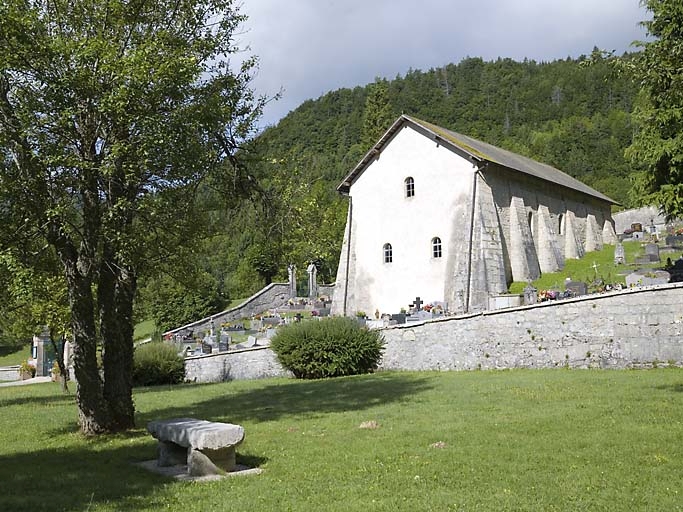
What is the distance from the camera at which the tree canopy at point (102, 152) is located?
9.52 meters

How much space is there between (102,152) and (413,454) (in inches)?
266

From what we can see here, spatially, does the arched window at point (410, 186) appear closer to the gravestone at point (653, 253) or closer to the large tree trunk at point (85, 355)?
the gravestone at point (653, 253)

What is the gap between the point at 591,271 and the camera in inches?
1259

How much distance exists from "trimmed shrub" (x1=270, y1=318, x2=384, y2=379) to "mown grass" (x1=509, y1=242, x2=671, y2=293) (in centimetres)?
1017

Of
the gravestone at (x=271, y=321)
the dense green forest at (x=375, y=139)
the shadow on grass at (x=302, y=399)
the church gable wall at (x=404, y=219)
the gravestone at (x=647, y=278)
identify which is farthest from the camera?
the gravestone at (x=271, y=321)

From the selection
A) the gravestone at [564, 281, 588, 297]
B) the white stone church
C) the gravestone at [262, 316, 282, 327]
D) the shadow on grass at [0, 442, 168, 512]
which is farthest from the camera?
the gravestone at [262, 316, 282, 327]

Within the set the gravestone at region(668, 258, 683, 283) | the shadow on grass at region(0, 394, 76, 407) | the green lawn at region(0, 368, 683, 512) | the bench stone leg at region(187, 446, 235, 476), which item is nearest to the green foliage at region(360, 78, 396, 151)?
the gravestone at region(668, 258, 683, 283)

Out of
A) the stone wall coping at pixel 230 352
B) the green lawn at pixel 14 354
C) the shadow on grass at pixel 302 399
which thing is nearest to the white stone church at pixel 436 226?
the stone wall coping at pixel 230 352

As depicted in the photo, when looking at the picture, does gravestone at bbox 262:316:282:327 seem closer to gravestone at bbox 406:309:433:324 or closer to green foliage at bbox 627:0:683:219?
gravestone at bbox 406:309:433:324

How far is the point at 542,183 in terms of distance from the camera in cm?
3581

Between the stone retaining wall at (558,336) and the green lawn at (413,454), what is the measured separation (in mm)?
1798

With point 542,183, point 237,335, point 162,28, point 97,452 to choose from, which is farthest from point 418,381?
point 542,183

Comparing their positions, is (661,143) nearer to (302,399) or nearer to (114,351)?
(302,399)

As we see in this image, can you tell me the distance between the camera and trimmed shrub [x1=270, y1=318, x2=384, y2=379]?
20.1 m
